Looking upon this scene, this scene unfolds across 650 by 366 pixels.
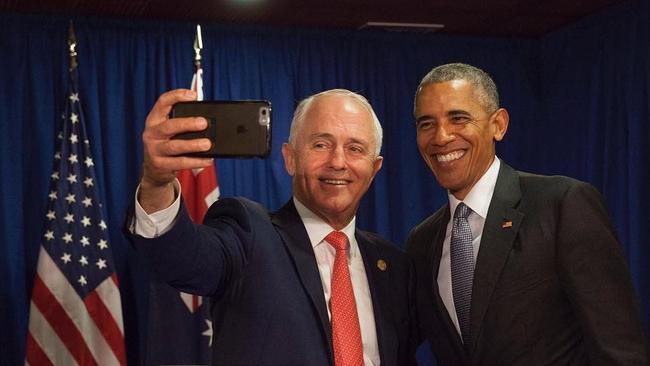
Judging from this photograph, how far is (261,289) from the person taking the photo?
186cm

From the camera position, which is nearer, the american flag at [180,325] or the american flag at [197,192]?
the american flag at [180,325]

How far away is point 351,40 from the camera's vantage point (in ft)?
17.1

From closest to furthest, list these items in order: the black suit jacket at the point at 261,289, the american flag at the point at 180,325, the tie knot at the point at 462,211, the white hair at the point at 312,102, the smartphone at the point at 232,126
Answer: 1. the smartphone at the point at 232,126
2. the black suit jacket at the point at 261,289
3. the white hair at the point at 312,102
4. the tie knot at the point at 462,211
5. the american flag at the point at 180,325

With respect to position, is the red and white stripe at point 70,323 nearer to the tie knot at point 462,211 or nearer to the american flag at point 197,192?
the american flag at point 197,192

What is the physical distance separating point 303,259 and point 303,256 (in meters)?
0.01

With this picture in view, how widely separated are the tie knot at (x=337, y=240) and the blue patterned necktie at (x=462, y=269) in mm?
318

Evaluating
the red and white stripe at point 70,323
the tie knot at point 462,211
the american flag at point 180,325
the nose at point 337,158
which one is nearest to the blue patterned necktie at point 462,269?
the tie knot at point 462,211

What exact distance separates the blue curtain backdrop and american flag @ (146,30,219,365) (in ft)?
1.19

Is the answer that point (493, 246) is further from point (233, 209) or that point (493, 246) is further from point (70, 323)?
point (70, 323)

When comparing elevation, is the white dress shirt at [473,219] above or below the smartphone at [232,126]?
below

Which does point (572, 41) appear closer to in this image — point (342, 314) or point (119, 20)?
point (119, 20)

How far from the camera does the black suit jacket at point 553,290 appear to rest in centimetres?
195

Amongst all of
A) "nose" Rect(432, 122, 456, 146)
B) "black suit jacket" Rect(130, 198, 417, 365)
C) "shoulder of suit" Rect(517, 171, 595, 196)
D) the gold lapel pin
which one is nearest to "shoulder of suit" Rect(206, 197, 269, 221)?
"black suit jacket" Rect(130, 198, 417, 365)

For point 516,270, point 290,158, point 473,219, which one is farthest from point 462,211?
point 290,158
